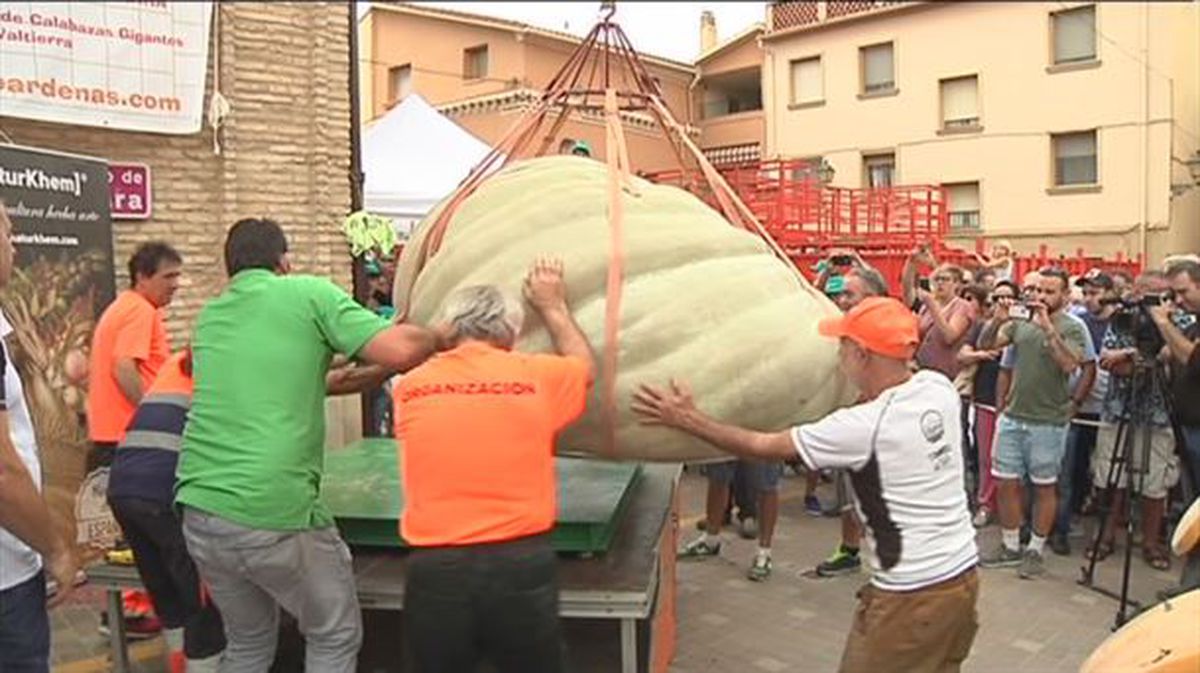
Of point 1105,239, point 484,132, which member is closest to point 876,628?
point 484,132

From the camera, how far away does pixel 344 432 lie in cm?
848

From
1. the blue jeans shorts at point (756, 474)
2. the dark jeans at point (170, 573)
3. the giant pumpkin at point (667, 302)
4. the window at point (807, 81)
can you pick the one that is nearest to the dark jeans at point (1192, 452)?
the blue jeans shorts at point (756, 474)

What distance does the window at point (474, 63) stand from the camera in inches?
1076

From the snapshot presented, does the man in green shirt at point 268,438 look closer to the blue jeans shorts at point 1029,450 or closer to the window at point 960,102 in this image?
→ the blue jeans shorts at point 1029,450

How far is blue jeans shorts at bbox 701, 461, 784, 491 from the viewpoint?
6117 mm

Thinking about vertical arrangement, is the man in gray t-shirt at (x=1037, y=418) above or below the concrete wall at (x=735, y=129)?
below

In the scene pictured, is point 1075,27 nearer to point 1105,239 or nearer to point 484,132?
point 1105,239

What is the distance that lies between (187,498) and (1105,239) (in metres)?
23.9

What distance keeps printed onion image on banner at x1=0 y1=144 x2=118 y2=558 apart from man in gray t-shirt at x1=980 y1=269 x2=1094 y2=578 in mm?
5242

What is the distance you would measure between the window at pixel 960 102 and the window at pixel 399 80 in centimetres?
1368

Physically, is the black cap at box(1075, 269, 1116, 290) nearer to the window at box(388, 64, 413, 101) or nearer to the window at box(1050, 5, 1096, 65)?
the window at box(1050, 5, 1096, 65)

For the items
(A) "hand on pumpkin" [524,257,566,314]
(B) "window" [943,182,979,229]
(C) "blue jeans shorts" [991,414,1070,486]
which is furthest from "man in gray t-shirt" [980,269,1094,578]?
(B) "window" [943,182,979,229]

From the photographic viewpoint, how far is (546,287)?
287 centimetres

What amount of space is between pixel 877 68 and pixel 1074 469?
2161cm
